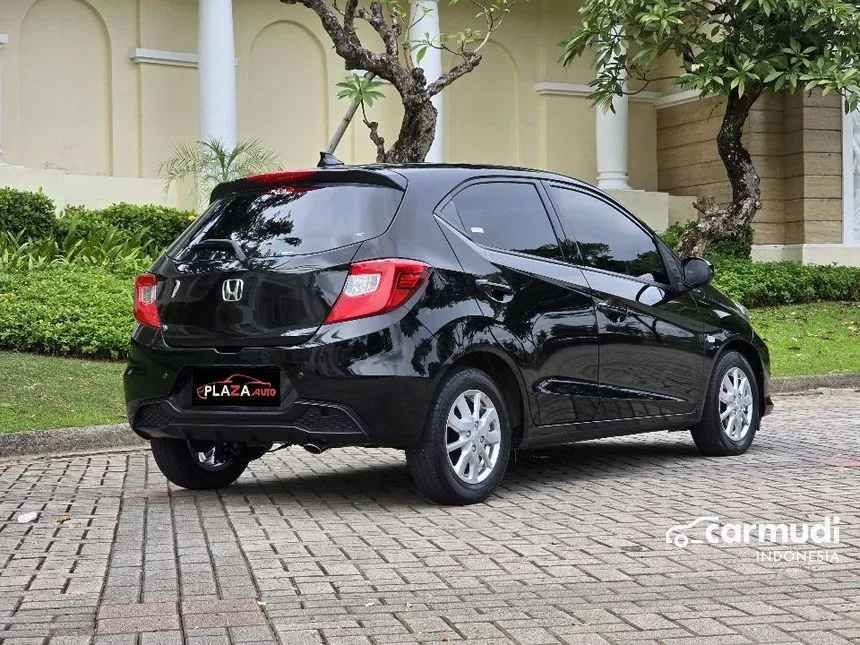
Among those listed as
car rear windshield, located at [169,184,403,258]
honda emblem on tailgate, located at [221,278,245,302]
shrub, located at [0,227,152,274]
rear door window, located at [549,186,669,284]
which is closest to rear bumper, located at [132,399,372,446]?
honda emblem on tailgate, located at [221,278,245,302]

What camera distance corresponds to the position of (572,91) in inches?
1142

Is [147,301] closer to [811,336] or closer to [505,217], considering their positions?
[505,217]

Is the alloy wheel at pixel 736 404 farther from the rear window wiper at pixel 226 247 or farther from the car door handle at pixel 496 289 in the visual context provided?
the rear window wiper at pixel 226 247

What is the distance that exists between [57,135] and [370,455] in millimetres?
15158

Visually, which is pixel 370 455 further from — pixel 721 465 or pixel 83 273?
pixel 83 273

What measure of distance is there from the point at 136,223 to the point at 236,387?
1344cm

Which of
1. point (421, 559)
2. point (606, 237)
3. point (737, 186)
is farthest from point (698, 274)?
point (737, 186)

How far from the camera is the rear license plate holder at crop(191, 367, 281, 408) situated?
6992 mm

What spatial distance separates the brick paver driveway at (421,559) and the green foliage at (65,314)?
15.5ft

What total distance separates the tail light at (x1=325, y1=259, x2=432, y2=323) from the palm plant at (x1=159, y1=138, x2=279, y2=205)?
1343cm

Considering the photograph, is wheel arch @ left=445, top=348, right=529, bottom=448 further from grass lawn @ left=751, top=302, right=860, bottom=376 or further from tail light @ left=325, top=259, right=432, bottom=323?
grass lawn @ left=751, top=302, right=860, bottom=376

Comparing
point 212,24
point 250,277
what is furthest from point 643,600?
point 212,24

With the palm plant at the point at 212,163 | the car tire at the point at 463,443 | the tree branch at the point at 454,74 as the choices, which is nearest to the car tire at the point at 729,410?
the car tire at the point at 463,443

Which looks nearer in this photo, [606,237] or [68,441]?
[606,237]
